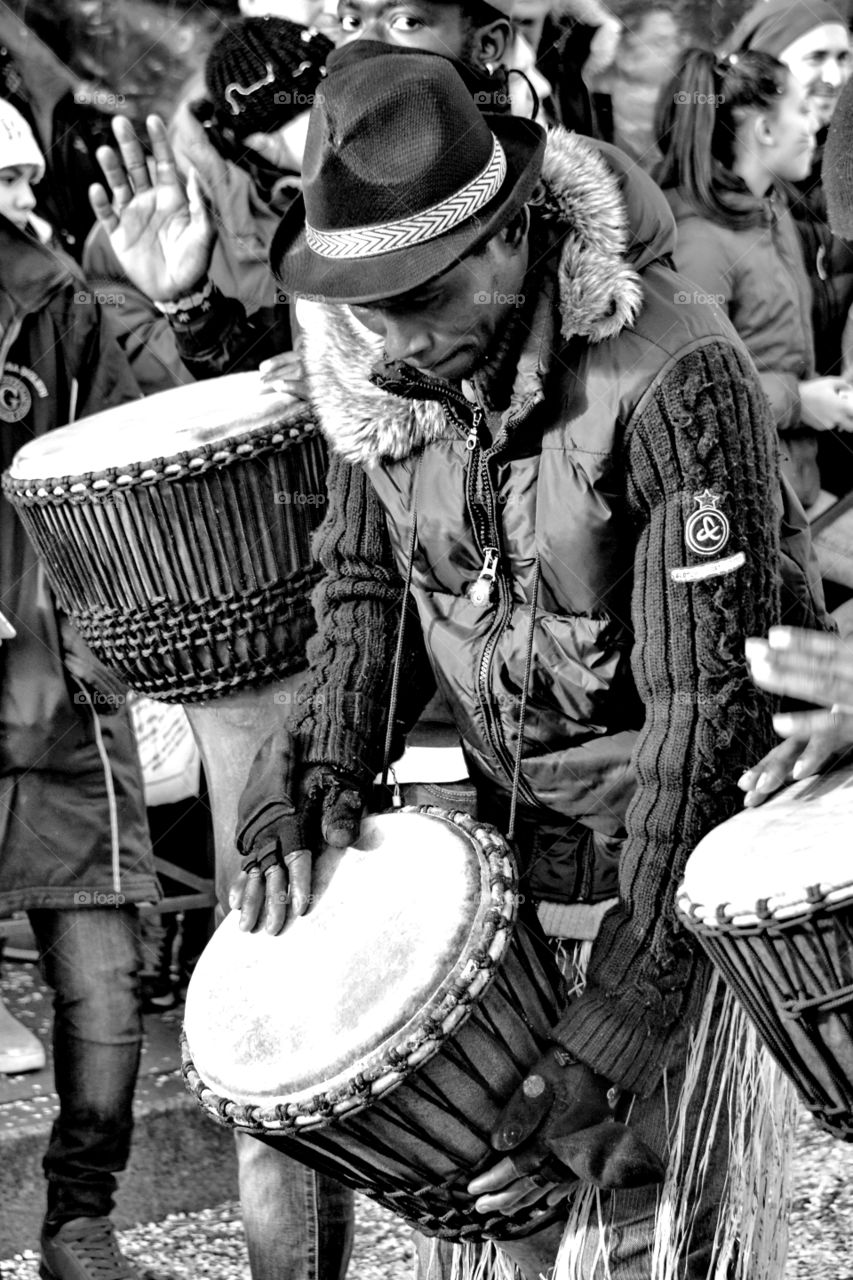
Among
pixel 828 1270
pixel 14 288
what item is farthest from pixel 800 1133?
pixel 14 288

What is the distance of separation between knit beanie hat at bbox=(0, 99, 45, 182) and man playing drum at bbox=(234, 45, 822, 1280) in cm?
134

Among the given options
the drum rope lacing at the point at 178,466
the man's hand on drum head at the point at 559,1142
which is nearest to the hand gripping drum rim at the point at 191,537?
the drum rope lacing at the point at 178,466

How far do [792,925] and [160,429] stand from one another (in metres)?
1.57

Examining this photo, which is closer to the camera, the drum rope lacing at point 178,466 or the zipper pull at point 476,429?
the zipper pull at point 476,429

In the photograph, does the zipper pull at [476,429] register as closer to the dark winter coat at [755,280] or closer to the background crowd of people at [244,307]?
the background crowd of people at [244,307]

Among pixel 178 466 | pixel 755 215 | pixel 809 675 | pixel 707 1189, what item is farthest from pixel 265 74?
pixel 707 1189

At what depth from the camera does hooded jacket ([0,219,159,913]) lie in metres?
3.53

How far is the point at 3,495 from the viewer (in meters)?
3.65

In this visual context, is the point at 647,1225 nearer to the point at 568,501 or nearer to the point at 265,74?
the point at 568,501

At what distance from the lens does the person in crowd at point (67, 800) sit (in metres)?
3.42

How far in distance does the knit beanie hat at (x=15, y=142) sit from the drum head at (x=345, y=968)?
186cm

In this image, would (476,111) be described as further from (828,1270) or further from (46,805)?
(828,1270)

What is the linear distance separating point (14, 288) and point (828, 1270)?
2585mm

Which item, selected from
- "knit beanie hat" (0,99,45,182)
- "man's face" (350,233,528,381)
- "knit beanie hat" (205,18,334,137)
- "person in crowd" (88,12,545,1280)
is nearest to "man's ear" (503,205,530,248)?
"man's face" (350,233,528,381)
